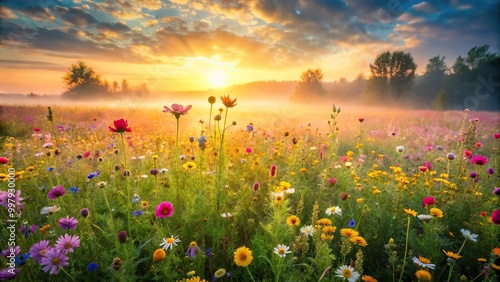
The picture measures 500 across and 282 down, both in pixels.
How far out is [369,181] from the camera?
339 centimetres

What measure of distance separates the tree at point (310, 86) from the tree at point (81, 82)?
119 ft

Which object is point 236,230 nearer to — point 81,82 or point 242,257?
point 242,257

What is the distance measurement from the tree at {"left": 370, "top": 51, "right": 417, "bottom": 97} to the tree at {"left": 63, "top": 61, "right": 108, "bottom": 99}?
155 ft

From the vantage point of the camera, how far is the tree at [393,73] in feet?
127

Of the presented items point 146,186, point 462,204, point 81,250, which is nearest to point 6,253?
point 81,250

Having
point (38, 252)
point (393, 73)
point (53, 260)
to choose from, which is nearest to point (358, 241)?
point (53, 260)

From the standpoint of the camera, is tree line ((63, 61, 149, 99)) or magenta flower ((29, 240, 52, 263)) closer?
magenta flower ((29, 240, 52, 263))

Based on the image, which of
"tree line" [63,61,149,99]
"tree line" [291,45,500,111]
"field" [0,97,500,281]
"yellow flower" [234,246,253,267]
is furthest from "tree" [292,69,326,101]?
"yellow flower" [234,246,253,267]

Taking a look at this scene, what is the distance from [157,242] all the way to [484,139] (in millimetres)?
10519

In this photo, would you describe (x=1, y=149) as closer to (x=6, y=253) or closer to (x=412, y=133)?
(x=6, y=253)

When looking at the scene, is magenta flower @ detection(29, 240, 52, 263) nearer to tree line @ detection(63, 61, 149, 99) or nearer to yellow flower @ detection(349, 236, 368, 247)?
yellow flower @ detection(349, 236, 368, 247)

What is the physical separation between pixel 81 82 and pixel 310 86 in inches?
1581

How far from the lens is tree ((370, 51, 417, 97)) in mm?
38562

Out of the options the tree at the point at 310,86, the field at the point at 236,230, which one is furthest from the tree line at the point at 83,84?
the field at the point at 236,230
